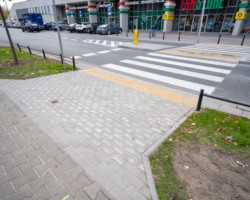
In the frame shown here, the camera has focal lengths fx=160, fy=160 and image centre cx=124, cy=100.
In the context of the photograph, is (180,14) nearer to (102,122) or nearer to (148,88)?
(148,88)

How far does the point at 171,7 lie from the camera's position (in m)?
28.3

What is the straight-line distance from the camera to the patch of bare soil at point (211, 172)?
8.39 ft

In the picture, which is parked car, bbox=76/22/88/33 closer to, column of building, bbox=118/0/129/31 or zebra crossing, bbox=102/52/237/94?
column of building, bbox=118/0/129/31

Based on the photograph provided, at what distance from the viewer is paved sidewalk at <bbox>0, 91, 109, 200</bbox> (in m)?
2.51

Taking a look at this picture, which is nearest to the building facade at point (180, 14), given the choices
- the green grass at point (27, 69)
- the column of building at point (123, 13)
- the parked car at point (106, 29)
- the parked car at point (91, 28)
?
the column of building at point (123, 13)

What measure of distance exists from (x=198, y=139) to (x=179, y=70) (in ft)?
18.5

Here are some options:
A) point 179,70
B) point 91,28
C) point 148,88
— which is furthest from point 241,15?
point 148,88

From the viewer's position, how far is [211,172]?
2.93 meters

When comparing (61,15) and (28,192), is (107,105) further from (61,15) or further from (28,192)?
(61,15)

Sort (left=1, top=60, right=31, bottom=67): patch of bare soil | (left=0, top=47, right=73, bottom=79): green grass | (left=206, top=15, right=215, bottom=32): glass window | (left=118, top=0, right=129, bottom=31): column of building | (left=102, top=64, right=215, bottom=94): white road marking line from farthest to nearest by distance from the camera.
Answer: (left=118, top=0, right=129, bottom=31): column of building, (left=206, top=15, right=215, bottom=32): glass window, (left=1, top=60, right=31, bottom=67): patch of bare soil, (left=0, top=47, right=73, bottom=79): green grass, (left=102, top=64, right=215, bottom=94): white road marking line

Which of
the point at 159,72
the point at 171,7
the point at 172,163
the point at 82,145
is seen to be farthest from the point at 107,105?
the point at 171,7

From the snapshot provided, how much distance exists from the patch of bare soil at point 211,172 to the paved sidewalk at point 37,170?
1518mm

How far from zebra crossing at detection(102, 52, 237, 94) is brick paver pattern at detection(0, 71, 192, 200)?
1.93 metres

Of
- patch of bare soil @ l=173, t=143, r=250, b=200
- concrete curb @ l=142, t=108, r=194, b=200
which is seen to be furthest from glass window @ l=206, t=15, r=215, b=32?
patch of bare soil @ l=173, t=143, r=250, b=200
